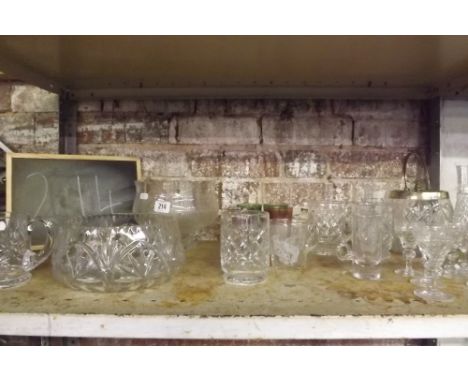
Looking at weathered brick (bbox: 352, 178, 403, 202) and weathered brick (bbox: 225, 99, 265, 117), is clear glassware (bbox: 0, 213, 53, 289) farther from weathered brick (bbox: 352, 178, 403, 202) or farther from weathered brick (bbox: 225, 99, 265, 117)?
weathered brick (bbox: 352, 178, 403, 202)

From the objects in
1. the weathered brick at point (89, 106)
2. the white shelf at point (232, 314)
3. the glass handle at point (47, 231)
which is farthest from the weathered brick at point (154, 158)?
the white shelf at point (232, 314)

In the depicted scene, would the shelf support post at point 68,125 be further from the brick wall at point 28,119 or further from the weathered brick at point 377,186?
the weathered brick at point 377,186

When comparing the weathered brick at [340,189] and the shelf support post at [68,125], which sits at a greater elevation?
the shelf support post at [68,125]

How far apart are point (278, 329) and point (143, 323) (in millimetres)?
182

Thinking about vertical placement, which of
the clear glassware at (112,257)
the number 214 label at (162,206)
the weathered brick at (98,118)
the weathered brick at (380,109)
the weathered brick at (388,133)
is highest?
the weathered brick at (380,109)

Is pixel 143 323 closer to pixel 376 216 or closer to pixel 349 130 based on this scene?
pixel 376 216

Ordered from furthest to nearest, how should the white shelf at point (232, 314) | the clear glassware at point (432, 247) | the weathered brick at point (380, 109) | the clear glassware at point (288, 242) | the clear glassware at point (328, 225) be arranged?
the weathered brick at point (380, 109) < the clear glassware at point (328, 225) < the clear glassware at point (288, 242) < the clear glassware at point (432, 247) < the white shelf at point (232, 314)

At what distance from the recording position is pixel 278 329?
504 millimetres

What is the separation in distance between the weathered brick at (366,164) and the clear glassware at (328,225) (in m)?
0.17

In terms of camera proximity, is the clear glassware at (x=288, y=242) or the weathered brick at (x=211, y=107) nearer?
the clear glassware at (x=288, y=242)

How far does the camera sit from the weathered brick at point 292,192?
1.03 meters

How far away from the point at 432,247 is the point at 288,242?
25 centimetres
